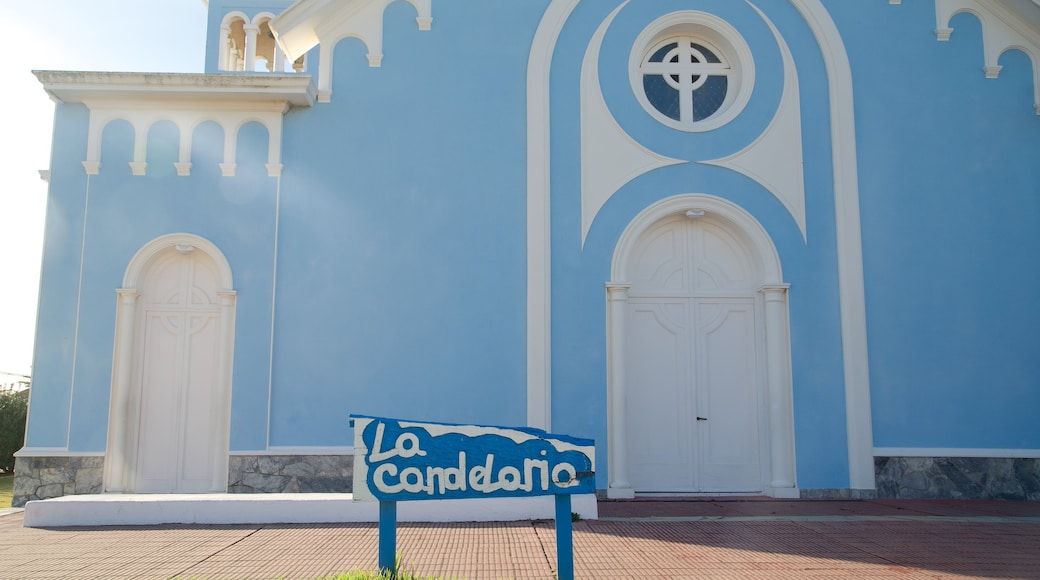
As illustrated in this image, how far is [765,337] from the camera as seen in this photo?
1095 cm

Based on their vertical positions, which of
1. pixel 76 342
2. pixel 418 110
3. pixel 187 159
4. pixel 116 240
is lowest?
pixel 76 342

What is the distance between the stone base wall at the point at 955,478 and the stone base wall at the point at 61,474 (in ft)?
30.5

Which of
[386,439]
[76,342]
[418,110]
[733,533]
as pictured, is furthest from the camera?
[418,110]

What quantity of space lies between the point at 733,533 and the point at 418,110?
6403 millimetres

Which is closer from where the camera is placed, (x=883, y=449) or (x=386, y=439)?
(x=386, y=439)

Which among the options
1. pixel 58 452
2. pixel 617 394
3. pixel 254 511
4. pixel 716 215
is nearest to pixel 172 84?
pixel 58 452

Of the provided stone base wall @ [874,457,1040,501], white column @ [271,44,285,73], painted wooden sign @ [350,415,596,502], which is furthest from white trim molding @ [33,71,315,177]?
stone base wall @ [874,457,1040,501]

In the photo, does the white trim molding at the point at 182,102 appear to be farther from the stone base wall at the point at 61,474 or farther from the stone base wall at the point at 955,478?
the stone base wall at the point at 955,478

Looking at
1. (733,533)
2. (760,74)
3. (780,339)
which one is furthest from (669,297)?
(733,533)

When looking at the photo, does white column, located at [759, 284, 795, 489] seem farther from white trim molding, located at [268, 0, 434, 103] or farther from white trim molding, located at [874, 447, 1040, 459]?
white trim molding, located at [268, 0, 434, 103]

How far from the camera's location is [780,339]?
10844 millimetres

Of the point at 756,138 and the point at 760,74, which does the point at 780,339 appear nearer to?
the point at 756,138

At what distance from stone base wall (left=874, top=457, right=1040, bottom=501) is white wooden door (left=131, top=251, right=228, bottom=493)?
8057 mm

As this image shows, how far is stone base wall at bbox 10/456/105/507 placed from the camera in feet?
33.7
